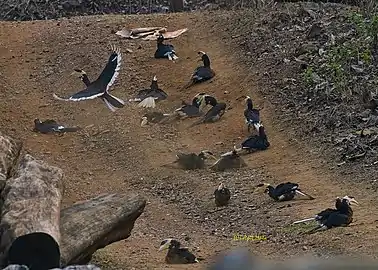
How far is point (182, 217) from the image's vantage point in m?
7.31

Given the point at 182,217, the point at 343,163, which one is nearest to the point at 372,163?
the point at 343,163

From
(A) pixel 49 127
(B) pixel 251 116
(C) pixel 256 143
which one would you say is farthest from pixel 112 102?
(C) pixel 256 143

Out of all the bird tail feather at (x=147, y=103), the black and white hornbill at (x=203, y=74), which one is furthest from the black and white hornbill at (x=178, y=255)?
the black and white hornbill at (x=203, y=74)

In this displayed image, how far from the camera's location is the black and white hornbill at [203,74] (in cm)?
1079

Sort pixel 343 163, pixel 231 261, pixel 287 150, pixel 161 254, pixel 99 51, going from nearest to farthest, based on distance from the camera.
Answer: pixel 231 261 < pixel 161 254 < pixel 343 163 < pixel 287 150 < pixel 99 51

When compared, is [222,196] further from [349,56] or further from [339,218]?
[349,56]

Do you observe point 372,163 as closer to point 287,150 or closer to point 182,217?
point 287,150

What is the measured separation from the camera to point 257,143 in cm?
867

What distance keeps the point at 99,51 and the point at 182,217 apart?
5.27 meters

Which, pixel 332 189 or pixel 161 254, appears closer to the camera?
pixel 161 254

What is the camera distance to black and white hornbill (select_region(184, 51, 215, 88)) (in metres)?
10.8

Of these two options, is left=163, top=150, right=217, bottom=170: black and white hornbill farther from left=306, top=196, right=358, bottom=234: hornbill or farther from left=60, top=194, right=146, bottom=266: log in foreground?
left=60, top=194, right=146, bottom=266: log in foreground

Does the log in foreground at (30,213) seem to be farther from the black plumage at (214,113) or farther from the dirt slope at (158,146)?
the black plumage at (214,113)

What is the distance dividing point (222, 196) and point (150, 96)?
3432 millimetres
